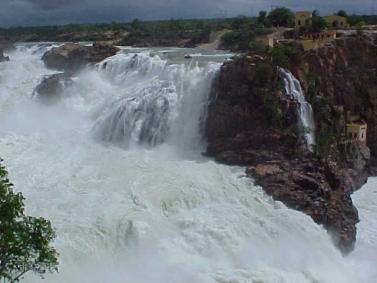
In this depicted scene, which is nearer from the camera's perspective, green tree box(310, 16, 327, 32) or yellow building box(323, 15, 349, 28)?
green tree box(310, 16, 327, 32)

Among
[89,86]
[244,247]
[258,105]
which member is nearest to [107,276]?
[244,247]

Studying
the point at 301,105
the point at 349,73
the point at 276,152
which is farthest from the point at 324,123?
the point at 349,73

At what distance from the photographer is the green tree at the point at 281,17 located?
4641 cm

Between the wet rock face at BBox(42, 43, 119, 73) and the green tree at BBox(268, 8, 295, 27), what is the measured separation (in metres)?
14.2

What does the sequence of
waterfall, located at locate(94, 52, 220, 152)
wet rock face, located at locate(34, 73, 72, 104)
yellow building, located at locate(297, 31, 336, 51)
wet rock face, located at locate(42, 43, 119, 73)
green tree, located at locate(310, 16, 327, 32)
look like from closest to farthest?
waterfall, located at locate(94, 52, 220, 152) < yellow building, located at locate(297, 31, 336, 51) < wet rock face, located at locate(34, 73, 72, 104) < green tree, located at locate(310, 16, 327, 32) < wet rock face, located at locate(42, 43, 119, 73)

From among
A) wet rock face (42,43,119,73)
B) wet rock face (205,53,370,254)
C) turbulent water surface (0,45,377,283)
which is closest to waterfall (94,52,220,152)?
turbulent water surface (0,45,377,283)

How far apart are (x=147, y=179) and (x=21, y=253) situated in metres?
11.8

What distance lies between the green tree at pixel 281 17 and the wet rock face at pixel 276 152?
70.6ft

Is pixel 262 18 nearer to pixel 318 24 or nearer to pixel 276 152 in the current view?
pixel 318 24

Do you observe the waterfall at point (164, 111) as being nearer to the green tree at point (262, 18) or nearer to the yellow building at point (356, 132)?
the yellow building at point (356, 132)

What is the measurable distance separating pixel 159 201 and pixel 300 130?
8.42 metres

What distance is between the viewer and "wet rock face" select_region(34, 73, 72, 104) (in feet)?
111

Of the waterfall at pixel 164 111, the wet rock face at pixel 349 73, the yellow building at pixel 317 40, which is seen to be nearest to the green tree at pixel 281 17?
the yellow building at pixel 317 40

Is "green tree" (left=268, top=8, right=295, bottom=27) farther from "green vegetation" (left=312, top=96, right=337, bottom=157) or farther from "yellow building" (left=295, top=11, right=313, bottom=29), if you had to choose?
"green vegetation" (left=312, top=96, right=337, bottom=157)
